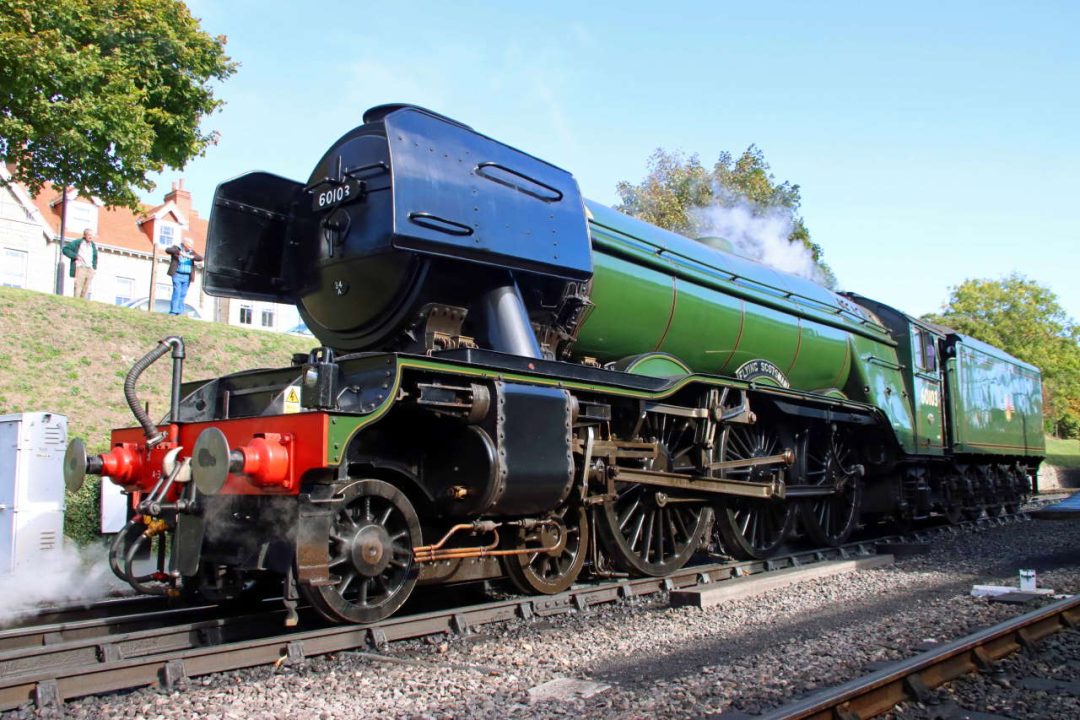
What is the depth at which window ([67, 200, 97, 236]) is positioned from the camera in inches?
1276

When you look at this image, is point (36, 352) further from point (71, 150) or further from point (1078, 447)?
point (1078, 447)

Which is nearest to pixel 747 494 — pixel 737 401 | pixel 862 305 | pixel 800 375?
pixel 737 401

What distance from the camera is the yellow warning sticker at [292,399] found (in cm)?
482

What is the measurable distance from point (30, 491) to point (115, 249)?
91.8ft

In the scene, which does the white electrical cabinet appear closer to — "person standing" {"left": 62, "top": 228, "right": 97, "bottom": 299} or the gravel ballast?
the gravel ballast

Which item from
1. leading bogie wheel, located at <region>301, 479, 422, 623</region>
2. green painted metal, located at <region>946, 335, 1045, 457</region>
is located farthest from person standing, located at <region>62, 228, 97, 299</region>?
green painted metal, located at <region>946, 335, 1045, 457</region>

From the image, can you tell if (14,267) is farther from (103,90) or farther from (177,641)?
(177,641)

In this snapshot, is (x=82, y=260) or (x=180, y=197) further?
(x=180, y=197)

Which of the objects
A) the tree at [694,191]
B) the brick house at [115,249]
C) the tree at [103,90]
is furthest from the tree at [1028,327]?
the tree at [103,90]

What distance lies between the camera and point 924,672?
4.02m

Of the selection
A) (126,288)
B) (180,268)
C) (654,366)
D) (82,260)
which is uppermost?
(126,288)

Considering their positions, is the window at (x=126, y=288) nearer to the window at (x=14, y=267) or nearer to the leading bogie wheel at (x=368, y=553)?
the window at (x=14, y=267)

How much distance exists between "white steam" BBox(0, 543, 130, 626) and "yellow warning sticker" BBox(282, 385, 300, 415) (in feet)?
8.47

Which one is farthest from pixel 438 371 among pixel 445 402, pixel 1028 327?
pixel 1028 327
